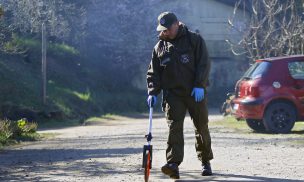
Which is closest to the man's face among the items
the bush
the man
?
the man

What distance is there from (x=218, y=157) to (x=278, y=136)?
4.39m

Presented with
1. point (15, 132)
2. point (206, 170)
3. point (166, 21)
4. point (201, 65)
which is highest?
point (166, 21)

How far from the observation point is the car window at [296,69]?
56.0 ft

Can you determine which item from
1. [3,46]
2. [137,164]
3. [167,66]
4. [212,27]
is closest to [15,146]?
[3,46]

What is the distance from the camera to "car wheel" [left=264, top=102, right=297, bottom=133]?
17.1 meters

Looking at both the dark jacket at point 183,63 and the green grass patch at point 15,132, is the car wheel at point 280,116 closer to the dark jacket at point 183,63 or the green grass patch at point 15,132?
the green grass patch at point 15,132

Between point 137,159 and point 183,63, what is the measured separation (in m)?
3.20

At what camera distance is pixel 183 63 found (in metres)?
9.62

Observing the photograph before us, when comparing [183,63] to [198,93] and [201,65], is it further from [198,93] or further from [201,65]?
[198,93]

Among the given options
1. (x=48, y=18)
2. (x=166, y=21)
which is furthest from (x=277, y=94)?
(x=48, y=18)

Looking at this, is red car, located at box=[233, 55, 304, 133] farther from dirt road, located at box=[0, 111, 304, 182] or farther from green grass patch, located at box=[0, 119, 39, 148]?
green grass patch, located at box=[0, 119, 39, 148]

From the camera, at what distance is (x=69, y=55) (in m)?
38.6

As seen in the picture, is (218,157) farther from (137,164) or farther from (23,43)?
(23,43)

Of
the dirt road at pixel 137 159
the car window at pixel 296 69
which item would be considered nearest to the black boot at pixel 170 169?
the dirt road at pixel 137 159
